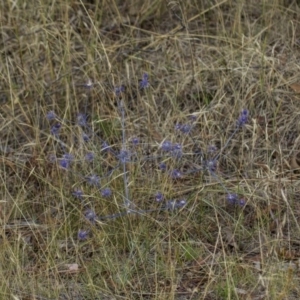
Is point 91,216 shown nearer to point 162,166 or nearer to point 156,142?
point 162,166

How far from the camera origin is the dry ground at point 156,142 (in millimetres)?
3629

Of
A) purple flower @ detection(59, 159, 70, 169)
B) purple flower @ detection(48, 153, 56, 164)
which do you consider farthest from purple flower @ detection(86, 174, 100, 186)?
purple flower @ detection(48, 153, 56, 164)

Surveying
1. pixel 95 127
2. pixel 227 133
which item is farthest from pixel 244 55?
pixel 95 127

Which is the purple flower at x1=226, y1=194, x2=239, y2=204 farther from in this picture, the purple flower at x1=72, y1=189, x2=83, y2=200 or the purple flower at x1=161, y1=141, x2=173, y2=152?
the purple flower at x1=72, y1=189, x2=83, y2=200

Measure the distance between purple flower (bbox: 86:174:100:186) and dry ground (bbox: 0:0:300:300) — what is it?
0.06 metres

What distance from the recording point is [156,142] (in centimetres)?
448

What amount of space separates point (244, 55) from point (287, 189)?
1.02 m

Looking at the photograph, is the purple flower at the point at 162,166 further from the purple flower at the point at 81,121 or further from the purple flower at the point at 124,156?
the purple flower at the point at 81,121

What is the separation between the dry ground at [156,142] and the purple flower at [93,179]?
6 centimetres

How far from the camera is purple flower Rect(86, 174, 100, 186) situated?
4000mm

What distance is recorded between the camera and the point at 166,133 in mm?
4527

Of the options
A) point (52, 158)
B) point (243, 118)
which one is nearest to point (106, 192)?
point (52, 158)

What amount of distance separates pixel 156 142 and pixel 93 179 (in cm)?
58

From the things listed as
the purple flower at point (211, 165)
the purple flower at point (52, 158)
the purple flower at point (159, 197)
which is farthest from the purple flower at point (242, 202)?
the purple flower at point (52, 158)
